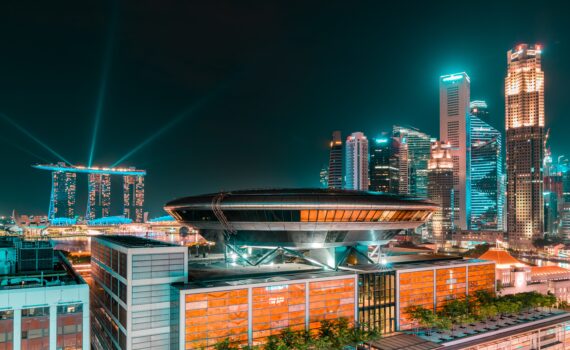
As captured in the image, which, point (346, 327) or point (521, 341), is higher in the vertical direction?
point (346, 327)

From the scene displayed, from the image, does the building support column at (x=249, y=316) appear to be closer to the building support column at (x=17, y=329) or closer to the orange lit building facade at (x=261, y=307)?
the orange lit building facade at (x=261, y=307)

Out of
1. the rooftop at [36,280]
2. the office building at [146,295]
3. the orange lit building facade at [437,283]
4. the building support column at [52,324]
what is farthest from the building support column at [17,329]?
the orange lit building facade at [437,283]

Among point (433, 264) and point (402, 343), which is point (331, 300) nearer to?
point (402, 343)

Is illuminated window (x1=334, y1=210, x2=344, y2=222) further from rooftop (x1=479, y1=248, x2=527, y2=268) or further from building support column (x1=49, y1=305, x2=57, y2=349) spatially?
rooftop (x1=479, y1=248, x2=527, y2=268)

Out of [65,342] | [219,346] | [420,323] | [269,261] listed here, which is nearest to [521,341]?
[420,323]

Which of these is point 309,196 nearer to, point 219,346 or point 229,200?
point 229,200

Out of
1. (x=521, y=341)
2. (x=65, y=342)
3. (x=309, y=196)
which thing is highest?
(x=309, y=196)

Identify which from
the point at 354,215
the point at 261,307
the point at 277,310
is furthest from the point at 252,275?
the point at 354,215
